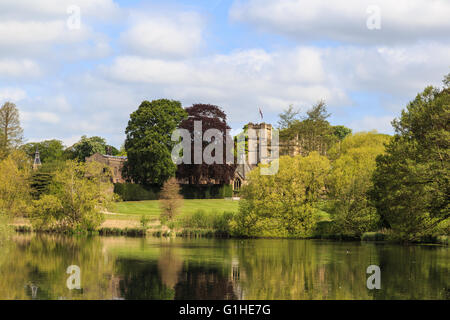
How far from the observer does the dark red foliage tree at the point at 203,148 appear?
7306cm

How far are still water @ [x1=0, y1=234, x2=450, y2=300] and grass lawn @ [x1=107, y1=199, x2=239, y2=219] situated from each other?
63.4 feet

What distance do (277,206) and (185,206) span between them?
20749mm

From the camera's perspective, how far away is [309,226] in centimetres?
4644

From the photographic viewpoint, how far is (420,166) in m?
29.9

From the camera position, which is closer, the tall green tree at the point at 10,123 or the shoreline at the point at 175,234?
the shoreline at the point at 175,234

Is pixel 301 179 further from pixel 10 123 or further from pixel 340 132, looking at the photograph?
pixel 340 132

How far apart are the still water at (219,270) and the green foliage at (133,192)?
2868cm

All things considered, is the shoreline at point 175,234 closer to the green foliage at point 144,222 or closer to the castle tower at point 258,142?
the green foliage at point 144,222

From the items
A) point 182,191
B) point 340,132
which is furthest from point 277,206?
point 340,132

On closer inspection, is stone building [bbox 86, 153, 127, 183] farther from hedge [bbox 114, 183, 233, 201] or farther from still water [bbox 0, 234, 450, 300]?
still water [bbox 0, 234, 450, 300]

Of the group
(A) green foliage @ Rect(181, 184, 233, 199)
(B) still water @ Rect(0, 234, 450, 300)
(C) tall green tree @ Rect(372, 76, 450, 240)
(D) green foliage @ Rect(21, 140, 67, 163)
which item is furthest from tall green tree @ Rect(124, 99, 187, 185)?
(D) green foliage @ Rect(21, 140, 67, 163)

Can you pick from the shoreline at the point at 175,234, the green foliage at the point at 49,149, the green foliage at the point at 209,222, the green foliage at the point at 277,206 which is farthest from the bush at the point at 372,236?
the green foliage at the point at 49,149

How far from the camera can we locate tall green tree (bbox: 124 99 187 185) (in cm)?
6862
